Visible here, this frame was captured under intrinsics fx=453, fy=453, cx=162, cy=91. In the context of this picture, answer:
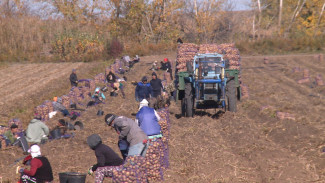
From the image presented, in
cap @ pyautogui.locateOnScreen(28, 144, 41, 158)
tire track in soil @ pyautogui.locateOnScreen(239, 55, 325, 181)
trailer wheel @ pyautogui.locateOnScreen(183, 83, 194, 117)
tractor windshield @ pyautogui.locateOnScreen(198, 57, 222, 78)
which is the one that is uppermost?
tractor windshield @ pyautogui.locateOnScreen(198, 57, 222, 78)

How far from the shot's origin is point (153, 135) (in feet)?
29.1

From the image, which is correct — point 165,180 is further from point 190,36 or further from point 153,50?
point 190,36

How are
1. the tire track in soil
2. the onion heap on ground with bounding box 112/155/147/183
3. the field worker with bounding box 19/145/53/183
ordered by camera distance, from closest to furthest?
the onion heap on ground with bounding box 112/155/147/183 < the field worker with bounding box 19/145/53/183 < the tire track in soil

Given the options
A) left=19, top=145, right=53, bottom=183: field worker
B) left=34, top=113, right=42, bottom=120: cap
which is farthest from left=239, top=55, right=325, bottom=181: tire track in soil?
left=34, top=113, right=42, bottom=120: cap

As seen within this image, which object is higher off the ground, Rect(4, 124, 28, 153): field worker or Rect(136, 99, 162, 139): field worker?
Rect(136, 99, 162, 139): field worker

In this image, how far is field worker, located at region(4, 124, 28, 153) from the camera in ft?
39.6

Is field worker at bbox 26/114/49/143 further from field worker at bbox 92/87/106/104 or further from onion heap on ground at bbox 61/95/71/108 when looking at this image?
field worker at bbox 92/87/106/104

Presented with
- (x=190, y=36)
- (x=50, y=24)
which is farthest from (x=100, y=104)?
(x=190, y=36)

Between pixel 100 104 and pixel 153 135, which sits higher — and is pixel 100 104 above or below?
below

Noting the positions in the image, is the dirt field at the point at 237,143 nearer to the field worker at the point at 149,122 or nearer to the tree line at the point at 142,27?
the field worker at the point at 149,122

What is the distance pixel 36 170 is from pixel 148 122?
7.79 ft

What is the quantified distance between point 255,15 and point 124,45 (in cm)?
1958

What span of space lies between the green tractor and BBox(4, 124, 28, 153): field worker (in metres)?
4.99

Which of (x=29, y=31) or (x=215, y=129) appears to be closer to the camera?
(x=215, y=129)
